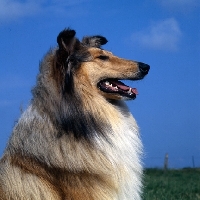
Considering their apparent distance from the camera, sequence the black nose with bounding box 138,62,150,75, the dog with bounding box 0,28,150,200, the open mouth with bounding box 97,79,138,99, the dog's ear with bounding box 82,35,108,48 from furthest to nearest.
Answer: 1. the dog's ear with bounding box 82,35,108,48
2. the black nose with bounding box 138,62,150,75
3. the open mouth with bounding box 97,79,138,99
4. the dog with bounding box 0,28,150,200

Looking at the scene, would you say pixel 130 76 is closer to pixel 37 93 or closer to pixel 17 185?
pixel 37 93

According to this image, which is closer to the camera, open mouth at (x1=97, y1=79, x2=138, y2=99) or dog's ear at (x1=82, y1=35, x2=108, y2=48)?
open mouth at (x1=97, y1=79, x2=138, y2=99)

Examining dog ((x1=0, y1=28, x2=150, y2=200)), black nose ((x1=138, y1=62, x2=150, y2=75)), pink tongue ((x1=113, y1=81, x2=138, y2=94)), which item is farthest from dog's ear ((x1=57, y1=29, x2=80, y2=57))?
black nose ((x1=138, y1=62, x2=150, y2=75))

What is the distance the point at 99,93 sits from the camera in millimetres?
7309

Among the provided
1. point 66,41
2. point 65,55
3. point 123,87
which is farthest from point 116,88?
point 66,41

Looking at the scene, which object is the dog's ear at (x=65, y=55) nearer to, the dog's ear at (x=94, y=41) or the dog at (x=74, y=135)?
the dog at (x=74, y=135)

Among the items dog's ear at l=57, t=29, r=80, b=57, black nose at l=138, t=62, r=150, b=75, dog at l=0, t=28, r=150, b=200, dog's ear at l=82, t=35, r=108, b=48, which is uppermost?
dog's ear at l=82, t=35, r=108, b=48

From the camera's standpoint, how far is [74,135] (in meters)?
6.98

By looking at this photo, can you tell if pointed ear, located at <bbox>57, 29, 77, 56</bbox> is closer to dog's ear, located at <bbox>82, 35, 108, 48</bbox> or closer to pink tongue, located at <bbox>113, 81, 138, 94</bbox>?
dog's ear, located at <bbox>82, 35, 108, 48</bbox>

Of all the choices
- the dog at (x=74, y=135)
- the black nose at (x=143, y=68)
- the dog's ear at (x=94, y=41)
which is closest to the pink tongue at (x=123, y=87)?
the dog at (x=74, y=135)

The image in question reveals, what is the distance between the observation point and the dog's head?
7.09 metres

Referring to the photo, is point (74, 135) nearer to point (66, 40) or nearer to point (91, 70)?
point (91, 70)

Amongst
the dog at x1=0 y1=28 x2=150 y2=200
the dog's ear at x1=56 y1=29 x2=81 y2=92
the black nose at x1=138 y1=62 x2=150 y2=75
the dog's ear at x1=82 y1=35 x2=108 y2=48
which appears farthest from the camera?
the dog's ear at x1=82 y1=35 x2=108 y2=48

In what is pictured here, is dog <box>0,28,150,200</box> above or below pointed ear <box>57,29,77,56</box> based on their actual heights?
below
